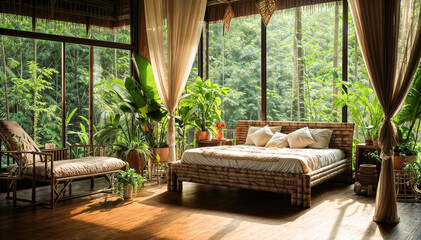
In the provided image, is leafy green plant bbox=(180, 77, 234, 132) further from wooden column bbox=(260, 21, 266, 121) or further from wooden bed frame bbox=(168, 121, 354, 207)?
wooden bed frame bbox=(168, 121, 354, 207)

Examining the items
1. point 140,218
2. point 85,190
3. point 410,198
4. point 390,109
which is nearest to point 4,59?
point 85,190

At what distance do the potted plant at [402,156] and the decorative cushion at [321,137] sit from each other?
3.51 ft

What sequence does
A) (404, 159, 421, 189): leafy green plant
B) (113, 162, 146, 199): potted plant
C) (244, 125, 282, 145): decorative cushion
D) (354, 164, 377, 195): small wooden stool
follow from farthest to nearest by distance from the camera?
(244, 125, 282, 145): decorative cushion
(354, 164, 377, 195): small wooden stool
(113, 162, 146, 199): potted plant
(404, 159, 421, 189): leafy green plant

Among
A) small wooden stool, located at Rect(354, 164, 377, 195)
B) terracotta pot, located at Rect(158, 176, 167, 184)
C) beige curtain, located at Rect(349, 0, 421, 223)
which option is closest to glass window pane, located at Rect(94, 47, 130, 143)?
terracotta pot, located at Rect(158, 176, 167, 184)

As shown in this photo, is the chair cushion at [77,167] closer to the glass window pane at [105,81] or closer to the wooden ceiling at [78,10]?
the glass window pane at [105,81]

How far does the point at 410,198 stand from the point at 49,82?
504cm

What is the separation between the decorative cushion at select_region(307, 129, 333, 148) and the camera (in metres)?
6.09

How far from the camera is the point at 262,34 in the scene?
7.16 meters

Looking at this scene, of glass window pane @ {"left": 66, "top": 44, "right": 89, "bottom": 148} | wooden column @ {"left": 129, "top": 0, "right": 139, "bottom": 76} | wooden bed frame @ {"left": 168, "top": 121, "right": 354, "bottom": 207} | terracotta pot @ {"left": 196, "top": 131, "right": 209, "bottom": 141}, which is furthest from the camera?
wooden column @ {"left": 129, "top": 0, "right": 139, "bottom": 76}

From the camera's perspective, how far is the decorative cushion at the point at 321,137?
6.09 meters

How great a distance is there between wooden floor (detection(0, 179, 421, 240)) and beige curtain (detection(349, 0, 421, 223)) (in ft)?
1.30

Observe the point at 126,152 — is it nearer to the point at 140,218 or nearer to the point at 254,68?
the point at 140,218

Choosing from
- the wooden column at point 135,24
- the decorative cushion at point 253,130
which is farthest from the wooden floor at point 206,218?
the wooden column at point 135,24

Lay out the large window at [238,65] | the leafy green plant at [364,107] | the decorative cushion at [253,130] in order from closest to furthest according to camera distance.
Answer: the leafy green plant at [364,107] < the decorative cushion at [253,130] < the large window at [238,65]
